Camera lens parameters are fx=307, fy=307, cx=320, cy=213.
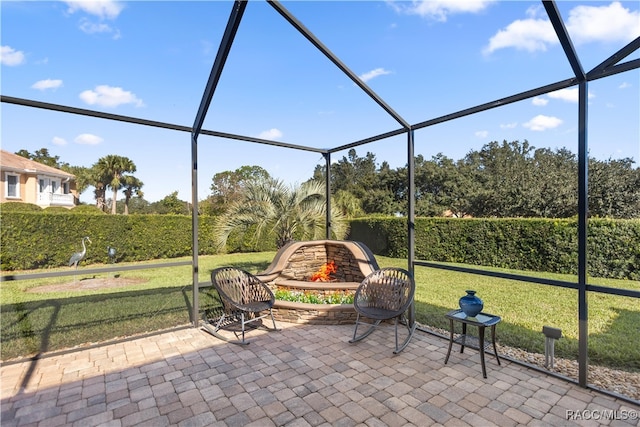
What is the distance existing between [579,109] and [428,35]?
102 inches

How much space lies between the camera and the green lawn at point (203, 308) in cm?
413

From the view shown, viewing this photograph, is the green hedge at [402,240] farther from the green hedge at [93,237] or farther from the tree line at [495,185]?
the tree line at [495,185]

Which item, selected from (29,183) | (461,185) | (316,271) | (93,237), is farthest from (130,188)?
(461,185)

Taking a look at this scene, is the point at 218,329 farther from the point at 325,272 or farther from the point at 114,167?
the point at 114,167

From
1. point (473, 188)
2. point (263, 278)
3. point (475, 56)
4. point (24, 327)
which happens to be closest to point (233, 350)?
point (263, 278)

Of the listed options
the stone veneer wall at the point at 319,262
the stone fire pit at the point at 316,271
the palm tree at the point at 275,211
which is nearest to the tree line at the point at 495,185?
the palm tree at the point at 275,211

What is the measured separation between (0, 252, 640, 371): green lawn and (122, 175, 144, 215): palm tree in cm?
2141

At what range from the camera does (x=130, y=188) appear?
2986 cm

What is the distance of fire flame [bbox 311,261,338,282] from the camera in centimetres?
627

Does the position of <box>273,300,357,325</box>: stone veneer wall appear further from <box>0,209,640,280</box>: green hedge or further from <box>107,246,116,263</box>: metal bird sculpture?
<box>107,246,116,263</box>: metal bird sculpture

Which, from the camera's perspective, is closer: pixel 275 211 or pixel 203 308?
pixel 203 308

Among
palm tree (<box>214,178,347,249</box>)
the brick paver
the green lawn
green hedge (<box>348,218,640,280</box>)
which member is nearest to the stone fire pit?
the brick paver

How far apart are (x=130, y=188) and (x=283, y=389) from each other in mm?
32650

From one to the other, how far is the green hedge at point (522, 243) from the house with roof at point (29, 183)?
21085 mm
